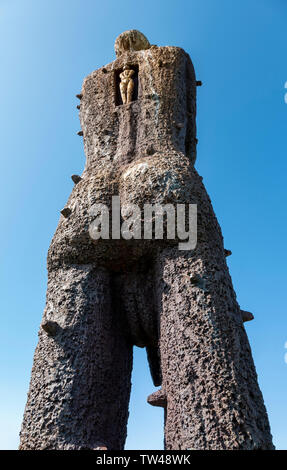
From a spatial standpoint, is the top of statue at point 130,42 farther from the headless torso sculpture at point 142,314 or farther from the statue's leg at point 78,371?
the statue's leg at point 78,371

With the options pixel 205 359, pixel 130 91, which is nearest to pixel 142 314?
pixel 205 359

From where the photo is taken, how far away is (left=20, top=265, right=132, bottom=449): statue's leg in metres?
2.72

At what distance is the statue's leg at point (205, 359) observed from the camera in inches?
95.6

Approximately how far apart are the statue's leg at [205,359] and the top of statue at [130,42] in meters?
3.03

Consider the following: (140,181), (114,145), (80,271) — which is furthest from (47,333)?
(114,145)

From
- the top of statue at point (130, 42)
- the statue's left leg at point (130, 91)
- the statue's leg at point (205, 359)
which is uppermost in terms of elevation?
the top of statue at point (130, 42)

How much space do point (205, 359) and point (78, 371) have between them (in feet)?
2.90

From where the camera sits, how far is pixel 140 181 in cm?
342

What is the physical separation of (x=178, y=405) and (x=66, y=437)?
0.73 metres

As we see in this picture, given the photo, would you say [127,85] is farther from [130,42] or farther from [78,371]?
[78,371]

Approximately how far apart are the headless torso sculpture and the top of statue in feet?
2.94

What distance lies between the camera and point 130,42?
510cm

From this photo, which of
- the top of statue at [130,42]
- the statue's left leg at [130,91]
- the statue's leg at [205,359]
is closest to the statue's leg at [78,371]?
the statue's leg at [205,359]
